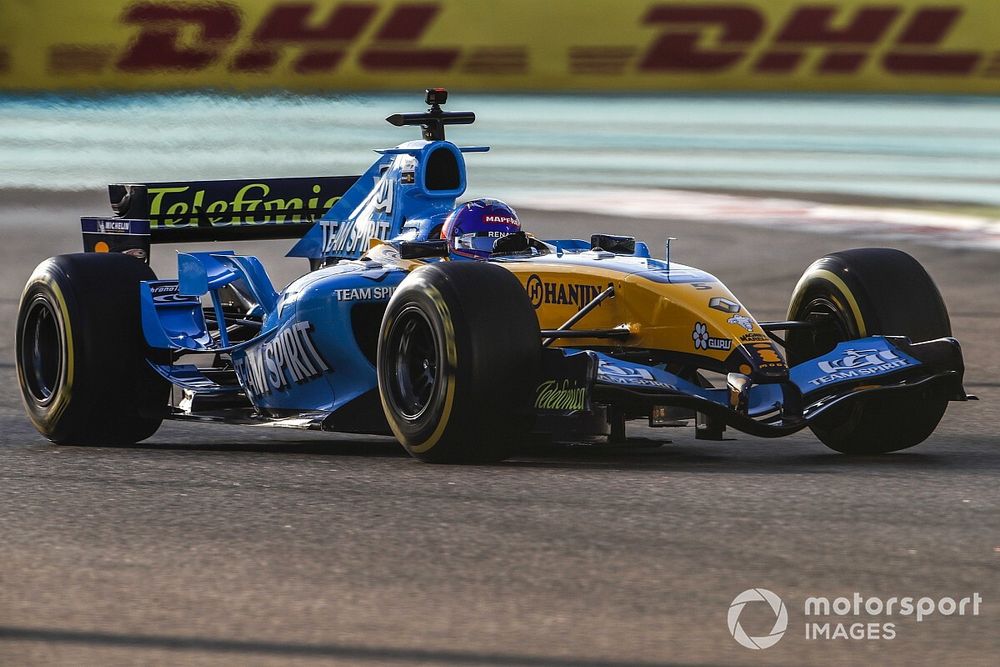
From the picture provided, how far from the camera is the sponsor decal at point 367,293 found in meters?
8.77

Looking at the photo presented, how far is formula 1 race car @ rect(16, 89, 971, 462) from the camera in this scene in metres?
7.63

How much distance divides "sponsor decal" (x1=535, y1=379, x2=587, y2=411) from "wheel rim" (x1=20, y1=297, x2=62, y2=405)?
9.88ft

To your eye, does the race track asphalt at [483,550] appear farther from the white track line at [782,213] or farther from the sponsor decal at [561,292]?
the white track line at [782,213]

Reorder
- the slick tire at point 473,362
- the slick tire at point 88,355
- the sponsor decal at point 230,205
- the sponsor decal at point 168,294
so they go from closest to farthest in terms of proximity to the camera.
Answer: the slick tire at point 473,362, the slick tire at point 88,355, the sponsor decal at point 168,294, the sponsor decal at point 230,205

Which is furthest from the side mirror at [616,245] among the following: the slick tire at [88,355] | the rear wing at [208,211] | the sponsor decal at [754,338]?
the slick tire at [88,355]

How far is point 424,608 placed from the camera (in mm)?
5262

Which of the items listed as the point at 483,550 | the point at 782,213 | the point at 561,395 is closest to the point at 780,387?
the point at 561,395

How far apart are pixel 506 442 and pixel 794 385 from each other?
4.02 ft

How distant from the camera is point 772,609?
520 cm

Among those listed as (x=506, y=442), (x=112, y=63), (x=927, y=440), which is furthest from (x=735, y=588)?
(x=112, y=63)

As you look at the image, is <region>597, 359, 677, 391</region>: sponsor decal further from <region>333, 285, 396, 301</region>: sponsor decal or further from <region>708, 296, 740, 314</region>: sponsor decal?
<region>333, 285, 396, 301</region>: sponsor decal

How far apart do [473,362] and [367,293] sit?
142cm

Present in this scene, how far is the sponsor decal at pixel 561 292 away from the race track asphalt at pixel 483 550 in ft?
2.18

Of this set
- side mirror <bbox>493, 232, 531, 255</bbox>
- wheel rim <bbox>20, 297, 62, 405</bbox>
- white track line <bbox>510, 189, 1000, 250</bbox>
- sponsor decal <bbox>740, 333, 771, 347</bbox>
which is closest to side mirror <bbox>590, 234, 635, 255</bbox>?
side mirror <bbox>493, 232, 531, 255</bbox>
